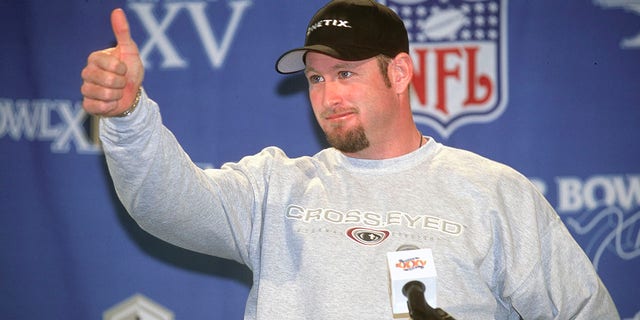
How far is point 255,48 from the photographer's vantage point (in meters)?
2.59

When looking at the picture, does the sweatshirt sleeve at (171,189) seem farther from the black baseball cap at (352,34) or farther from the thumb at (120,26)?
the black baseball cap at (352,34)

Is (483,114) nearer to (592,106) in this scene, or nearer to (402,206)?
(592,106)

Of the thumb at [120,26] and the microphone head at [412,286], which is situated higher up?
the thumb at [120,26]

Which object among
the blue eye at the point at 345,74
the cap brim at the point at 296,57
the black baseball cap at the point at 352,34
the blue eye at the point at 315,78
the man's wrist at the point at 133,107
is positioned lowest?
the man's wrist at the point at 133,107

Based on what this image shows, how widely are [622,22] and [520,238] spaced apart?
1.06 meters

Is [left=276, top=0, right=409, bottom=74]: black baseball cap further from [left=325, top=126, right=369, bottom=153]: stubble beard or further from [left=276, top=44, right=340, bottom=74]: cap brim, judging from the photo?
[left=325, top=126, right=369, bottom=153]: stubble beard

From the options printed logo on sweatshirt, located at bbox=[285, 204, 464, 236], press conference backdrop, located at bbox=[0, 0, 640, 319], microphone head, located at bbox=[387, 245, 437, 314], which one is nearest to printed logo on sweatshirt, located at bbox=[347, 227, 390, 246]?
printed logo on sweatshirt, located at bbox=[285, 204, 464, 236]

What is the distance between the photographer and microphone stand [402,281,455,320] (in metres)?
1.24

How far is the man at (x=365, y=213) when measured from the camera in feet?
5.57

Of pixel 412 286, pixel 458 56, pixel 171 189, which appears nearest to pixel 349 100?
pixel 171 189

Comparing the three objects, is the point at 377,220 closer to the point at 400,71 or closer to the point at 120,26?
the point at 400,71

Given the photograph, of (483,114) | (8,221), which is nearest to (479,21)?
(483,114)

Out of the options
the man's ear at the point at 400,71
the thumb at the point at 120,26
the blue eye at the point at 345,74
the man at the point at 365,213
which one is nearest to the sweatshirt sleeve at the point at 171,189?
the man at the point at 365,213

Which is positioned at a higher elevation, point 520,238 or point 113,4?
point 113,4
